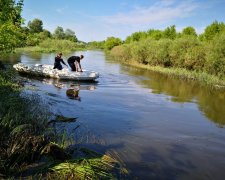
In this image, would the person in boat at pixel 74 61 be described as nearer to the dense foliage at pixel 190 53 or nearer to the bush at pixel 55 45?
the dense foliage at pixel 190 53

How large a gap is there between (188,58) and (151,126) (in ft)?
70.8

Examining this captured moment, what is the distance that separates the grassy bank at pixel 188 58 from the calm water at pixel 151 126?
22.0ft

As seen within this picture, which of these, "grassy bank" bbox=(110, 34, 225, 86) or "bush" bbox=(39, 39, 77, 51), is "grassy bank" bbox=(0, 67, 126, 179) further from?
"bush" bbox=(39, 39, 77, 51)

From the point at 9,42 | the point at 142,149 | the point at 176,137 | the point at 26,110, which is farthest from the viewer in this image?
the point at 9,42

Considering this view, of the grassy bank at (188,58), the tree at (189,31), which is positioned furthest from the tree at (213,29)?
the grassy bank at (188,58)

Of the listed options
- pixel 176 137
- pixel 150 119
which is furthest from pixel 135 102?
pixel 176 137

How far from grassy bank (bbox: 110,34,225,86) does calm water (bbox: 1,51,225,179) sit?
Result: 22.0 ft

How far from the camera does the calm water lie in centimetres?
820

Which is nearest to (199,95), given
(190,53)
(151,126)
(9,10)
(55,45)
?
(151,126)

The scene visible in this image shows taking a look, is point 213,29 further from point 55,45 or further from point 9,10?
point 55,45

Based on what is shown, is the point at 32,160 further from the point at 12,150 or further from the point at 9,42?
the point at 9,42

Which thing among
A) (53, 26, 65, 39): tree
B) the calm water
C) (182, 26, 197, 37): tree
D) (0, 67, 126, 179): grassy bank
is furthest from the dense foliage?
(53, 26, 65, 39): tree

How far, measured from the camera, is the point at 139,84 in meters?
24.0

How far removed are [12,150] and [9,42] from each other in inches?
293
